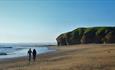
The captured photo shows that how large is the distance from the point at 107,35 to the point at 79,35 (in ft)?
64.9

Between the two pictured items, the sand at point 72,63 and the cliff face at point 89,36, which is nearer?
the sand at point 72,63

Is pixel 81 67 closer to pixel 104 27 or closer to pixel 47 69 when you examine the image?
pixel 47 69

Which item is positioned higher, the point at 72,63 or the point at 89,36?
the point at 89,36

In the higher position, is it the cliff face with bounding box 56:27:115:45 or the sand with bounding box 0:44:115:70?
the cliff face with bounding box 56:27:115:45

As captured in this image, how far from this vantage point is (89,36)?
403 ft

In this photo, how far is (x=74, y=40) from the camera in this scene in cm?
13250

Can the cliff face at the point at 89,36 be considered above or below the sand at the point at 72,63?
above

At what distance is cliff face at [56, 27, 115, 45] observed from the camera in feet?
371

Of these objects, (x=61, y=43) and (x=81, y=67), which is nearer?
(x=81, y=67)

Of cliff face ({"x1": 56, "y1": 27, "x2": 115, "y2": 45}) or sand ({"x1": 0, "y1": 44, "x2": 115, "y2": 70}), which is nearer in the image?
sand ({"x1": 0, "y1": 44, "x2": 115, "y2": 70})

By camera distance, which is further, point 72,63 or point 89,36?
point 89,36

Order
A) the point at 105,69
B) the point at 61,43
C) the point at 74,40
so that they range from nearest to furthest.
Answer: the point at 105,69 < the point at 74,40 < the point at 61,43

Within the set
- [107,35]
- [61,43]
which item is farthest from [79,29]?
[107,35]

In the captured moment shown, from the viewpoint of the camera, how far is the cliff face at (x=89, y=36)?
4457 inches
